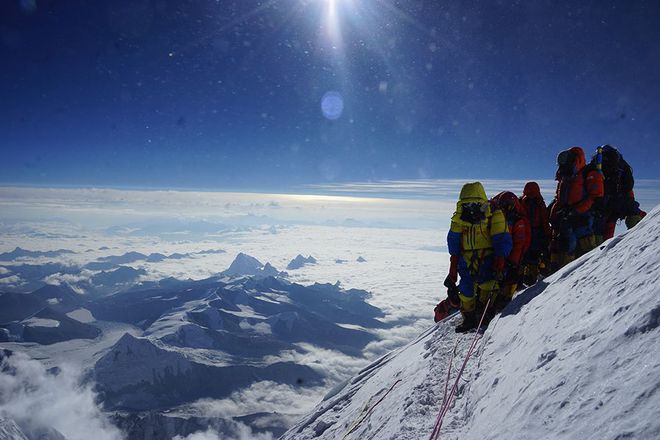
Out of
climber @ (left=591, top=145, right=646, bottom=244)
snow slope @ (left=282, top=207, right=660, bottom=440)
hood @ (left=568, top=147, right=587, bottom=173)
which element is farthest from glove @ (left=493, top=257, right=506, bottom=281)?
climber @ (left=591, top=145, right=646, bottom=244)

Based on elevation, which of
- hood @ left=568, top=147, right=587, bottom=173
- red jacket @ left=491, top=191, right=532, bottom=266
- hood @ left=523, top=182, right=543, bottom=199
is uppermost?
hood @ left=568, top=147, right=587, bottom=173

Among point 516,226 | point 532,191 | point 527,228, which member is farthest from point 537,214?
point 516,226

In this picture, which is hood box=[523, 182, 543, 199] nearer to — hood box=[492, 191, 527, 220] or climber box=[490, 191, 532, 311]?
hood box=[492, 191, 527, 220]

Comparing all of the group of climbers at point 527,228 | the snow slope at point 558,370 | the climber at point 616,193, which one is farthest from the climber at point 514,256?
the climber at point 616,193

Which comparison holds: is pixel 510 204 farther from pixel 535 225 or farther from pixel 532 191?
pixel 535 225

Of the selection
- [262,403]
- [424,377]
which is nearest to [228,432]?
[262,403]

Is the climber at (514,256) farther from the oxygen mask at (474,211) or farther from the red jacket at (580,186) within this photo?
the red jacket at (580,186)

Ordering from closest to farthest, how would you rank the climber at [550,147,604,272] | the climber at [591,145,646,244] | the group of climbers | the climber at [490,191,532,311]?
the group of climbers, the climber at [490,191,532,311], the climber at [550,147,604,272], the climber at [591,145,646,244]
